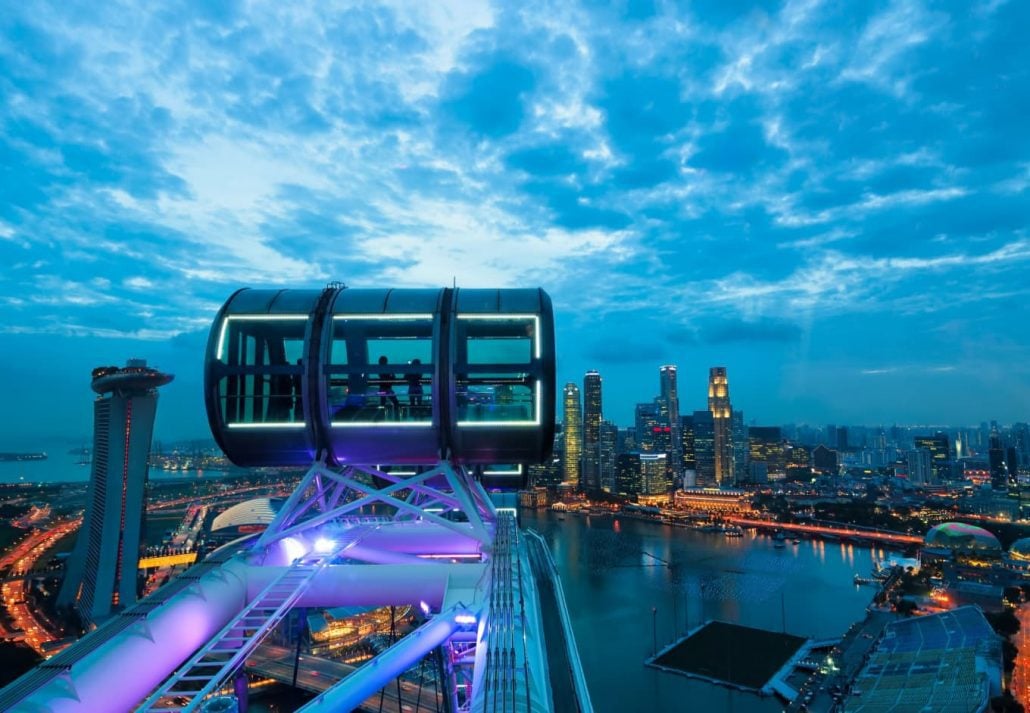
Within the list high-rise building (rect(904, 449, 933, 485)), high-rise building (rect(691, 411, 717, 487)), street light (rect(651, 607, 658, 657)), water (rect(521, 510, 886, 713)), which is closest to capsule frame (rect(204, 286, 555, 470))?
water (rect(521, 510, 886, 713))

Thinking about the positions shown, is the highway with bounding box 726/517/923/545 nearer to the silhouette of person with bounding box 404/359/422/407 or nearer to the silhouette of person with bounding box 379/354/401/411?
the silhouette of person with bounding box 404/359/422/407

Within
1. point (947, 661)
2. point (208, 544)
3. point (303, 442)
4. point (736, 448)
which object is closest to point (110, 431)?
point (208, 544)

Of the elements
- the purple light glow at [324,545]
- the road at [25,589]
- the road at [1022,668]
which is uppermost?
the purple light glow at [324,545]

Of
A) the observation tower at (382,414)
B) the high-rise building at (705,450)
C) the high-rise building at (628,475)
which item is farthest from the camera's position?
the high-rise building at (705,450)

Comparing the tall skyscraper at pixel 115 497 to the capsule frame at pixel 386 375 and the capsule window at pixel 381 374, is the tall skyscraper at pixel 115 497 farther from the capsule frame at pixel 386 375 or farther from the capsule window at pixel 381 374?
the capsule window at pixel 381 374

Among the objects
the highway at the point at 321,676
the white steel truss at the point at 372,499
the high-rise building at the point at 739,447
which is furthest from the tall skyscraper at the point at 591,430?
the white steel truss at the point at 372,499

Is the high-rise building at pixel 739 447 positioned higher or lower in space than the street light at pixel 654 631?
higher

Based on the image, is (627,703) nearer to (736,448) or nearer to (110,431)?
(110,431)
